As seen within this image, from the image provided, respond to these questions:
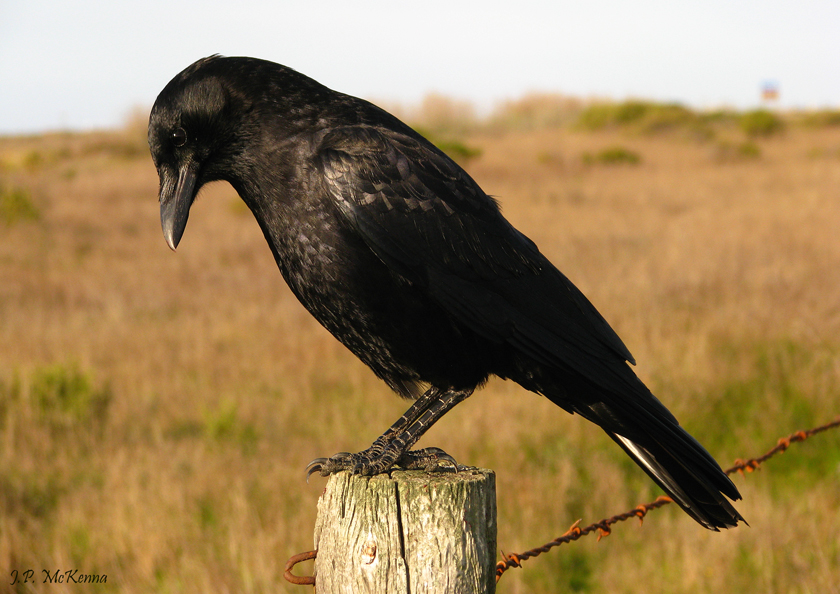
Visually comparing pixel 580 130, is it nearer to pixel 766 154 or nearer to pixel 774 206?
pixel 766 154

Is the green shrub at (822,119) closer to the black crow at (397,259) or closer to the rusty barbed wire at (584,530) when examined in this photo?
the rusty barbed wire at (584,530)

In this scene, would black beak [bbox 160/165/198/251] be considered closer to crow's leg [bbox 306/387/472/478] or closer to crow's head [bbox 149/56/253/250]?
crow's head [bbox 149/56/253/250]

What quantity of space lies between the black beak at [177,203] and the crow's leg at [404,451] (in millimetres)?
797

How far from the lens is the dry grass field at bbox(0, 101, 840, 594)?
3.35m

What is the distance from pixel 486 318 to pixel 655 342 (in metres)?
4.30

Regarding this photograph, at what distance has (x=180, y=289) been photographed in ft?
29.7

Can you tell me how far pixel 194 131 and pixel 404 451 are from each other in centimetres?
114

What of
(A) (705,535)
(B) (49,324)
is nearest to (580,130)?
(B) (49,324)

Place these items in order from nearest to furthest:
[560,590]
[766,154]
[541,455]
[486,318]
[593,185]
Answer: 1. [486,318]
2. [560,590]
3. [541,455]
4. [593,185]
5. [766,154]

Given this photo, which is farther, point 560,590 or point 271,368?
point 271,368

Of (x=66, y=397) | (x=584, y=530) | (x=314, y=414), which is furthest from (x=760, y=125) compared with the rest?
(x=584, y=530)
